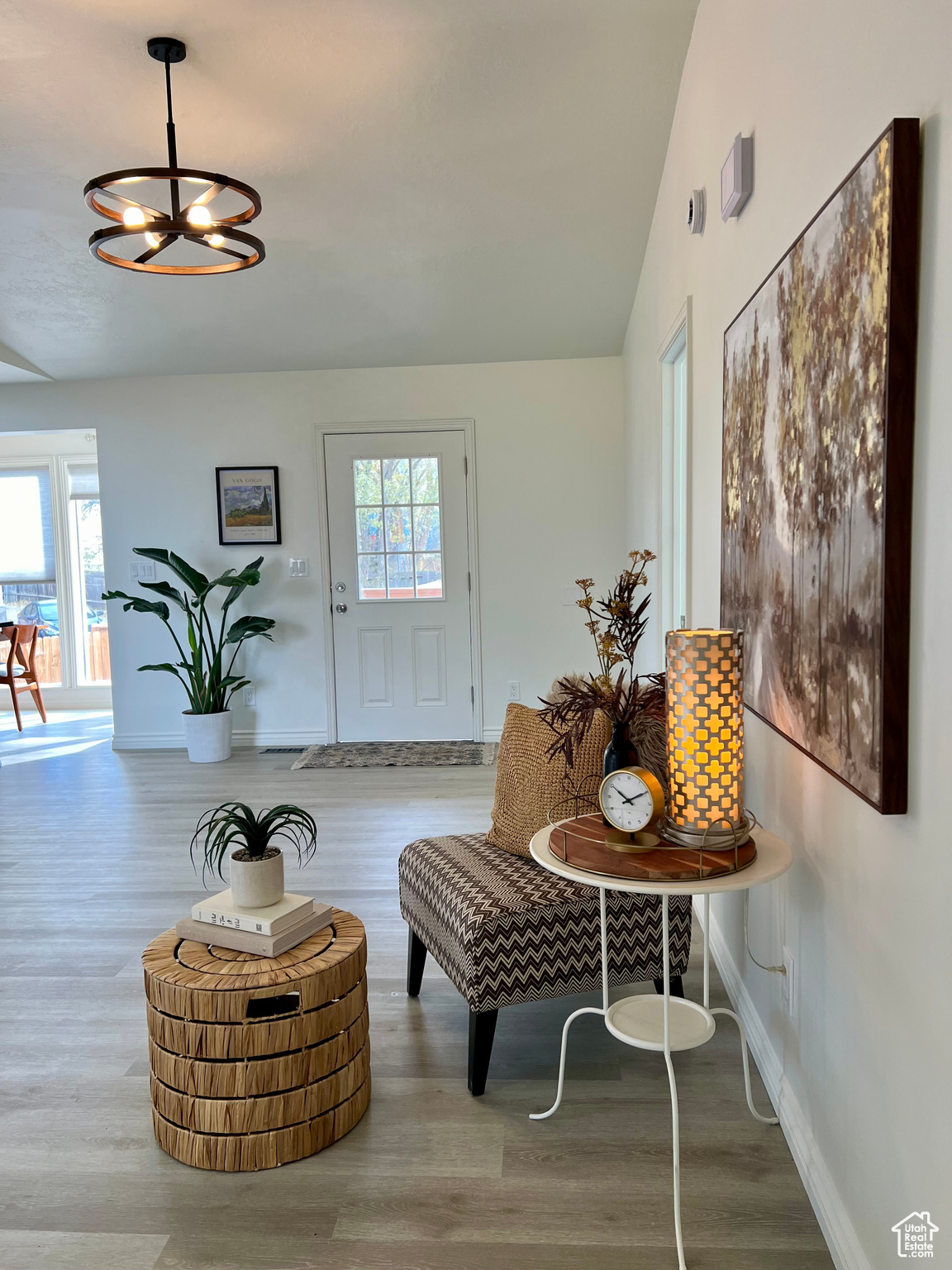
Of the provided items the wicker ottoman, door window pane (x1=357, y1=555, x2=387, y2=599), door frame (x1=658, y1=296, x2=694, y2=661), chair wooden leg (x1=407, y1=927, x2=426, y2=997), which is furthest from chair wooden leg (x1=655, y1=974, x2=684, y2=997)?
door window pane (x1=357, y1=555, x2=387, y2=599)

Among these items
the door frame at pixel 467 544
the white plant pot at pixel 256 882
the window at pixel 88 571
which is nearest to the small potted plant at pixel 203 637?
the door frame at pixel 467 544

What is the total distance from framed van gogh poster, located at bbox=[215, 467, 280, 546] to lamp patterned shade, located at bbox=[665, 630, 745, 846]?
4459mm

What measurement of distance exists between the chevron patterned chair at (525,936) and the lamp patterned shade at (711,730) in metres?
0.46

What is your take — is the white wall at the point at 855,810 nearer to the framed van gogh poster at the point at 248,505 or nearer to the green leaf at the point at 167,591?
the framed van gogh poster at the point at 248,505

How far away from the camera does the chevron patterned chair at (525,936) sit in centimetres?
200

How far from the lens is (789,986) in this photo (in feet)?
6.09

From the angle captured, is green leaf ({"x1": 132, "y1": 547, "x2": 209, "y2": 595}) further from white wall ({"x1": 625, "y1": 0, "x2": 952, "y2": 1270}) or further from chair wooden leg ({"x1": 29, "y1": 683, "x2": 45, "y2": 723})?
white wall ({"x1": 625, "y1": 0, "x2": 952, "y2": 1270})

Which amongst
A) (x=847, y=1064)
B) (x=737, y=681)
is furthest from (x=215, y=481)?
(x=847, y=1064)

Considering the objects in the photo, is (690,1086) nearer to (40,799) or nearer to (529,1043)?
(529,1043)

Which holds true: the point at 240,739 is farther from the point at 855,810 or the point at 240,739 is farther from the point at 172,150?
the point at 855,810

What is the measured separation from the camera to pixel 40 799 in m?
4.83

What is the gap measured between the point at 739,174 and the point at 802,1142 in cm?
207

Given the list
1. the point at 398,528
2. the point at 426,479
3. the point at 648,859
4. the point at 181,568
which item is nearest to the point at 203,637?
the point at 181,568

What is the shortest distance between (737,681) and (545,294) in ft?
12.1
